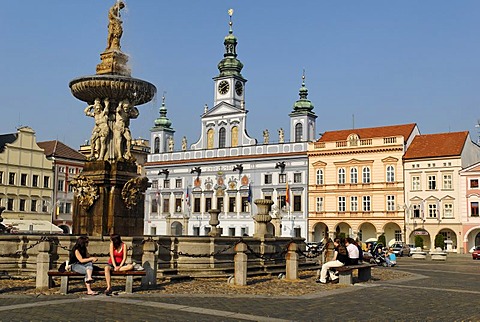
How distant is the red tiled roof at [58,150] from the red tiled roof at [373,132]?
81.3ft

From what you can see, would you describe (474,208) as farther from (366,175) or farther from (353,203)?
(353,203)

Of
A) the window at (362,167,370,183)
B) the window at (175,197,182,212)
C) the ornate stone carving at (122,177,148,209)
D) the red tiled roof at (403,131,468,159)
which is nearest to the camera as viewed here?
the ornate stone carving at (122,177,148,209)

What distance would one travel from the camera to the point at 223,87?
209ft

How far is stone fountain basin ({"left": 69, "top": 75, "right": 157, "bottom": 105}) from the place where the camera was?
1712 cm

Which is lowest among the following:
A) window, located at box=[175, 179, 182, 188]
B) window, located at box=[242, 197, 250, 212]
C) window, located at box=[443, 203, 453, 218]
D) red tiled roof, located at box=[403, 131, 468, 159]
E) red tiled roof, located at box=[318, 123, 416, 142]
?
window, located at box=[443, 203, 453, 218]

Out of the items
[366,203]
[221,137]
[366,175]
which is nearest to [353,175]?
[366,175]

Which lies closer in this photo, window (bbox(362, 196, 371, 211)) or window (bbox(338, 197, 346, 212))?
window (bbox(362, 196, 371, 211))

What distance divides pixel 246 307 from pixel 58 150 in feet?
170

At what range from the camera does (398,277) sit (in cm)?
1850

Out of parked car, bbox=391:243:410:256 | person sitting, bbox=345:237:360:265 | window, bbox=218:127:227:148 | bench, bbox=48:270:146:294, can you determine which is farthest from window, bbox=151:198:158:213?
bench, bbox=48:270:146:294

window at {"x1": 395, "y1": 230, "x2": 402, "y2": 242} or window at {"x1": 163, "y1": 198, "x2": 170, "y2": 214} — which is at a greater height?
window at {"x1": 163, "y1": 198, "x2": 170, "y2": 214}

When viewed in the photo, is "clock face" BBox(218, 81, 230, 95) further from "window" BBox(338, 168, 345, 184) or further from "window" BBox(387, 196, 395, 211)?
"window" BBox(387, 196, 395, 211)

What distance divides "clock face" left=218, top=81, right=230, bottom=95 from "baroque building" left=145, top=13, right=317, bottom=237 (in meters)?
0.11

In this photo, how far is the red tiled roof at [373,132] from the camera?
55.1m
